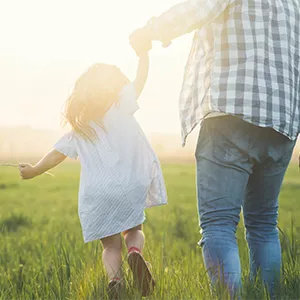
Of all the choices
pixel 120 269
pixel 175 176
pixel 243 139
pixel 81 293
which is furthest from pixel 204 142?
pixel 175 176

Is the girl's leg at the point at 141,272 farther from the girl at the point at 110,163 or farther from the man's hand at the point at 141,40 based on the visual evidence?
the man's hand at the point at 141,40

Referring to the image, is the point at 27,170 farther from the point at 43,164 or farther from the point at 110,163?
the point at 110,163

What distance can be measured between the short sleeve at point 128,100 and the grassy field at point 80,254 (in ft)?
2.02

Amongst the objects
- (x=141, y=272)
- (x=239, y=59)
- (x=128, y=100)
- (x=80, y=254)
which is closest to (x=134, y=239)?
(x=141, y=272)

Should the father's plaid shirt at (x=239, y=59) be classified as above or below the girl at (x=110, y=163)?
above

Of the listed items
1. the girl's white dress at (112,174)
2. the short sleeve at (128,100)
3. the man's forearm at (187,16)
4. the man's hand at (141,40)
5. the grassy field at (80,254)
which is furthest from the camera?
the short sleeve at (128,100)

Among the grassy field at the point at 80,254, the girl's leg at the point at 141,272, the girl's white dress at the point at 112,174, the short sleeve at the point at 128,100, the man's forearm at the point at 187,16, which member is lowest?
the grassy field at the point at 80,254

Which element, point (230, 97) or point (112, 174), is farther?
point (112, 174)

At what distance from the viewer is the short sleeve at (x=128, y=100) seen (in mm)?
2723

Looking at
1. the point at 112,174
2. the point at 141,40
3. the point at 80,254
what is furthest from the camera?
the point at 80,254

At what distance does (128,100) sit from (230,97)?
0.66 meters

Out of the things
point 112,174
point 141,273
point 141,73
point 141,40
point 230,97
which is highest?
point 141,40

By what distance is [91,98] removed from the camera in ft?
8.82

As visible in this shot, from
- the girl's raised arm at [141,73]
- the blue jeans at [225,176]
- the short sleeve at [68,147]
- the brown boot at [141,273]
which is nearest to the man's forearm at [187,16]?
the girl's raised arm at [141,73]
